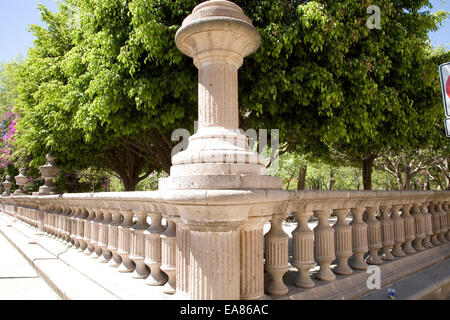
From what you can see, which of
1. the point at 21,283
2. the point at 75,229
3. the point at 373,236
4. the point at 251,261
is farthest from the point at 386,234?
the point at 21,283

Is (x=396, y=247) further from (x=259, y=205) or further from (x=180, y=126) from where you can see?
(x=180, y=126)

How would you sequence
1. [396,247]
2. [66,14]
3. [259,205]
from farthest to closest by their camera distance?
[66,14], [396,247], [259,205]

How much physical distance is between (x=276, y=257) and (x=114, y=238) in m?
1.89

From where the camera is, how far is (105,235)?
11.8 ft

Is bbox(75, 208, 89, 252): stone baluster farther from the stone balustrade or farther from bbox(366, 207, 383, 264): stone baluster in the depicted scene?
bbox(366, 207, 383, 264): stone baluster

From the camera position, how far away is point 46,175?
23.6 feet

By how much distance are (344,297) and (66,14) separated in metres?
12.0

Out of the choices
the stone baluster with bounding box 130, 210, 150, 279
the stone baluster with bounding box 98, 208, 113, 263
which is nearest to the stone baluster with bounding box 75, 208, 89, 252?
the stone baluster with bounding box 98, 208, 113, 263

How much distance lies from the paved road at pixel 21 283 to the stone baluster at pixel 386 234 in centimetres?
362

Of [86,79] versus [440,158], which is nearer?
[86,79]

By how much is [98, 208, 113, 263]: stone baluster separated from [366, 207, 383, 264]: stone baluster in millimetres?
2972

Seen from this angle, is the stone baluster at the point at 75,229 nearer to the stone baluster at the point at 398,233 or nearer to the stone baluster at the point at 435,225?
the stone baluster at the point at 398,233

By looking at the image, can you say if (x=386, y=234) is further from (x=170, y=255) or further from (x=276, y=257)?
(x=170, y=255)
